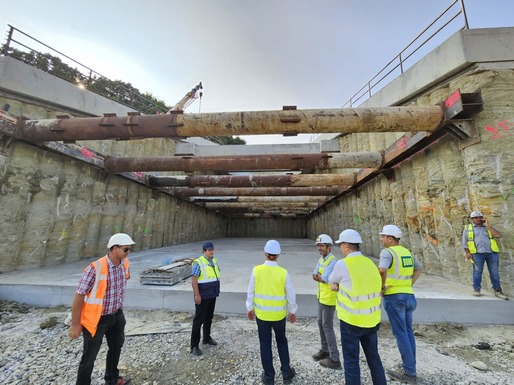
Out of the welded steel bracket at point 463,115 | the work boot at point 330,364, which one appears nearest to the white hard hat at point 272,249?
the work boot at point 330,364

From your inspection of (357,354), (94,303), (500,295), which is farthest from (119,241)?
(500,295)

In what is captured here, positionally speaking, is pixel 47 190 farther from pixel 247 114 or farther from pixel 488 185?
pixel 488 185

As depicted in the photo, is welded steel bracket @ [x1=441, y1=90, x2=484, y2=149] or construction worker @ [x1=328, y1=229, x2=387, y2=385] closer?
construction worker @ [x1=328, y1=229, x2=387, y2=385]

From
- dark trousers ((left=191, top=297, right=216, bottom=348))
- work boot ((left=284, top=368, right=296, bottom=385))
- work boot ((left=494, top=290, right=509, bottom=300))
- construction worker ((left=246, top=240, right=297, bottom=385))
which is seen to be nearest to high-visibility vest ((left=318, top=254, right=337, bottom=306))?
construction worker ((left=246, top=240, right=297, bottom=385))

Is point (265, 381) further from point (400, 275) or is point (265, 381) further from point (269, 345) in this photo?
point (400, 275)

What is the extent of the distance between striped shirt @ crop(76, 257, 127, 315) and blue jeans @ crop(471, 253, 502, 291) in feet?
21.5

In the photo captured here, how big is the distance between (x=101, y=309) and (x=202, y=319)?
1.54 m

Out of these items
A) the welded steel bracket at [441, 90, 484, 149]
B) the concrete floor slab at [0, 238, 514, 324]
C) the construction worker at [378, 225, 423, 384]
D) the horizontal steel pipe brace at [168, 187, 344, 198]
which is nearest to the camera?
the construction worker at [378, 225, 423, 384]

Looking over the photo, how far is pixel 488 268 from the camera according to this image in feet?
15.4

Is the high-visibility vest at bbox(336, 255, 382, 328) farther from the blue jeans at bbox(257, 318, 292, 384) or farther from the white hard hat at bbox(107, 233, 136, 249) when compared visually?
the white hard hat at bbox(107, 233, 136, 249)

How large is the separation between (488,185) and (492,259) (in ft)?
5.15

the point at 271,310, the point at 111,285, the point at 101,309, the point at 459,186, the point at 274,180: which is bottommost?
the point at 271,310

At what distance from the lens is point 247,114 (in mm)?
5812

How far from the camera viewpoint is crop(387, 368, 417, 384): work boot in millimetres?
2922
